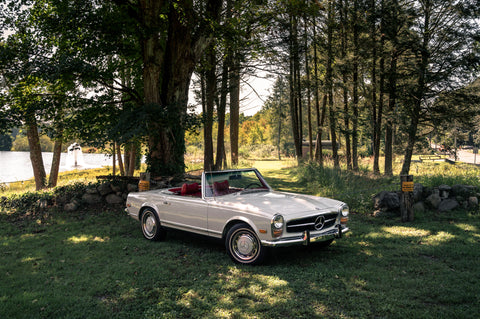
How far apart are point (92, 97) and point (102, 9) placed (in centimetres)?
301

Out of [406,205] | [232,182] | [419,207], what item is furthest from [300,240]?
[419,207]

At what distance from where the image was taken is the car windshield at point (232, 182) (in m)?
6.36

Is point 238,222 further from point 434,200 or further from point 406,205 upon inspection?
point 434,200

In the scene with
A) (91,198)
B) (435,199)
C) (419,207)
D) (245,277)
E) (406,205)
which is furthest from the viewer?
(91,198)

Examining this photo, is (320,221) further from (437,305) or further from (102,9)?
(102,9)

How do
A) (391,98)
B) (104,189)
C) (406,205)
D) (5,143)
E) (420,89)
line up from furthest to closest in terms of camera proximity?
(5,143) < (391,98) < (420,89) < (104,189) < (406,205)

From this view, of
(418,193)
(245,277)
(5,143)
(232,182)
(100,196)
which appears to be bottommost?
(245,277)

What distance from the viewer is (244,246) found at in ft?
18.0

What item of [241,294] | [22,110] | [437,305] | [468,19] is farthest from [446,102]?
[22,110]

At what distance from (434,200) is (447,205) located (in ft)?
1.01

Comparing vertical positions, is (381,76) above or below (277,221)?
above

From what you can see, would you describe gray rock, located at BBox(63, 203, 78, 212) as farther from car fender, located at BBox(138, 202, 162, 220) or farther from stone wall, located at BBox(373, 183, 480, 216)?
stone wall, located at BBox(373, 183, 480, 216)

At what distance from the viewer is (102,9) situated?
39.2ft

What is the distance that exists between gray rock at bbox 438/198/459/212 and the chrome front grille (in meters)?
4.53
